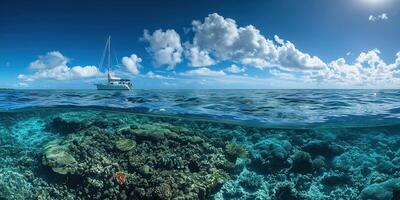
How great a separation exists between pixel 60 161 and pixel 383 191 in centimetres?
1284

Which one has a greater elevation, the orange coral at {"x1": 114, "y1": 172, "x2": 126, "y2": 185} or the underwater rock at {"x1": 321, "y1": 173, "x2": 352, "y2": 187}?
the orange coral at {"x1": 114, "y1": 172, "x2": 126, "y2": 185}

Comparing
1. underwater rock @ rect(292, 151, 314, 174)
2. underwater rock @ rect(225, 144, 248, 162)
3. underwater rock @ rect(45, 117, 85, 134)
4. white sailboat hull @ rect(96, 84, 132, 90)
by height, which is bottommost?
underwater rock @ rect(292, 151, 314, 174)

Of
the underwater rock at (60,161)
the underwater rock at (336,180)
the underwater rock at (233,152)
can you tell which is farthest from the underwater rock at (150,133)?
the underwater rock at (336,180)

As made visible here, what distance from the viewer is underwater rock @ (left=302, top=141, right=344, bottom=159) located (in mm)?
15125

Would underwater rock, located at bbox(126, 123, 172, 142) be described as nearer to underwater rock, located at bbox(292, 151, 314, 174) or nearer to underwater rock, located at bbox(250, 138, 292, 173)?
underwater rock, located at bbox(250, 138, 292, 173)

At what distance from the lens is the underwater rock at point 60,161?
36.8 feet

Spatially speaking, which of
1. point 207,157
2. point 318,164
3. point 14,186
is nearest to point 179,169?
point 207,157

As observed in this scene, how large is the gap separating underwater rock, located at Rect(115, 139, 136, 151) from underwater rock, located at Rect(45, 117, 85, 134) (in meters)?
5.49

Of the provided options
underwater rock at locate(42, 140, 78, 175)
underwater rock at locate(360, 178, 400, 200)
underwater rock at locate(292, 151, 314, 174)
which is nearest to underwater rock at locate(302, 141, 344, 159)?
underwater rock at locate(292, 151, 314, 174)

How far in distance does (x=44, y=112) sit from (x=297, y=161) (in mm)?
18857

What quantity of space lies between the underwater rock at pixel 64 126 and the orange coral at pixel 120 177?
292 inches

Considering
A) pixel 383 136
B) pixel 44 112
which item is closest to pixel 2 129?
pixel 44 112

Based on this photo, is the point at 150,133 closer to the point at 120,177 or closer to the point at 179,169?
the point at 179,169

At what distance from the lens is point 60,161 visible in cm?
1144
